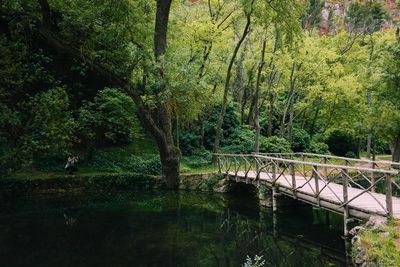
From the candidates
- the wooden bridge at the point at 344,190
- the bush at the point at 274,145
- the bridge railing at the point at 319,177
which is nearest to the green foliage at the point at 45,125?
the bridge railing at the point at 319,177

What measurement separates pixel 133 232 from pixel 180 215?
290 cm

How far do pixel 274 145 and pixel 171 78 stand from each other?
13.1 m

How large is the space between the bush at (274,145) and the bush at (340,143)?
388 inches

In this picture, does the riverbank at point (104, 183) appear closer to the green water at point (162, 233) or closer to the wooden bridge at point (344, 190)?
the green water at point (162, 233)

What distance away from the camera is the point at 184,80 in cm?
1706

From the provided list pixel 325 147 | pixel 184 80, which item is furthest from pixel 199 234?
pixel 325 147

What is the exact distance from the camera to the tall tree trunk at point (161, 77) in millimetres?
17016

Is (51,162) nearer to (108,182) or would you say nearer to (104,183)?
(104,183)

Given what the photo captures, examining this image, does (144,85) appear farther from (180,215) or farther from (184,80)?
(180,215)

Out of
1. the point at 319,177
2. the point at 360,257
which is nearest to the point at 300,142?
the point at 319,177

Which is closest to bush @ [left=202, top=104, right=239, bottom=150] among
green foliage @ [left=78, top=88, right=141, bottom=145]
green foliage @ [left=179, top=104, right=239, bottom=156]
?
green foliage @ [left=179, top=104, right=239, bottom=156]

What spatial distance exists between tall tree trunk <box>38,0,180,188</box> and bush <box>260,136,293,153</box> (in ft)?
31.0

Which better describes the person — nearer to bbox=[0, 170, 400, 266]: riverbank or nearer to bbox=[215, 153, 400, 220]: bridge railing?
bbox=[0, 170, 400, 266]: riverbank

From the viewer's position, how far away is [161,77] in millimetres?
16750
